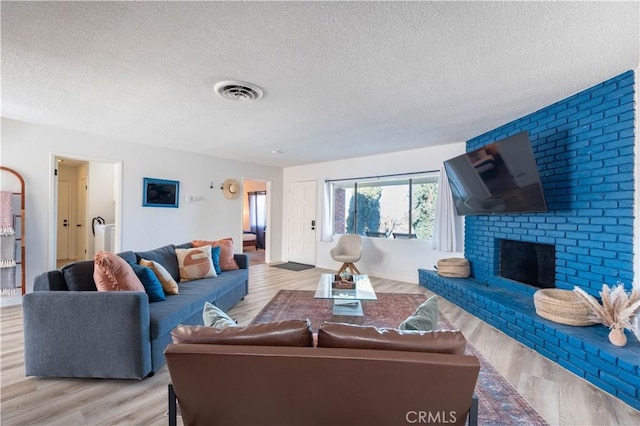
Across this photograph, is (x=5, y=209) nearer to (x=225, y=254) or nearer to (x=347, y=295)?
(x=225, y=254)

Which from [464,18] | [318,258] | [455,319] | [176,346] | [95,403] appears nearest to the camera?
[176,346]

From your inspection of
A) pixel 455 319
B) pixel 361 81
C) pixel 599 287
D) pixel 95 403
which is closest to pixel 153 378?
pixel 95 403

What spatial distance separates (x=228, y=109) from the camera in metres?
3.12

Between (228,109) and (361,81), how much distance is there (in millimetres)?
1494

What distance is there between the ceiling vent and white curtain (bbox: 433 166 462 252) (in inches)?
126

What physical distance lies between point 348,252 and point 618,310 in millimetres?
3807

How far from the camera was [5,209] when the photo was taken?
137 inches

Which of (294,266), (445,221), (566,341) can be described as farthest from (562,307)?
(294,266)

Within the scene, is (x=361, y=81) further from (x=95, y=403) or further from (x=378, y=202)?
(x=378, y=202)

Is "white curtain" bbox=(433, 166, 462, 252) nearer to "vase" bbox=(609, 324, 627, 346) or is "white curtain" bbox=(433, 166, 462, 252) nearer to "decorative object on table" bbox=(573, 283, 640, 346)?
"decorative object on table" bbox=(573, 283, 640, 346)

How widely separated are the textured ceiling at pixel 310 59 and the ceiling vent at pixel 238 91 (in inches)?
3.3

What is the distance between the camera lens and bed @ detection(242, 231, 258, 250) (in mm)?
9182

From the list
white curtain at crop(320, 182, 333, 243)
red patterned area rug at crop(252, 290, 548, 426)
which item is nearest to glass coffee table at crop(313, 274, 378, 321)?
red patterned area rug at crop(252, 290, 548, 426)

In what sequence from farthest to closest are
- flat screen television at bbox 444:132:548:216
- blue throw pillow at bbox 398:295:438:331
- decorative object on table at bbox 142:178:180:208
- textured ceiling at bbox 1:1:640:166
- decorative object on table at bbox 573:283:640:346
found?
decorative object on table at bbox 142:178:180:208 → flat screen television at bbox 444:132:548:216 → decorative object on table at bbox 573:283:640:346 → textured ceiling at bbox 1:1:640:166 → blue throw pillow at bbox 398:295:438:331
